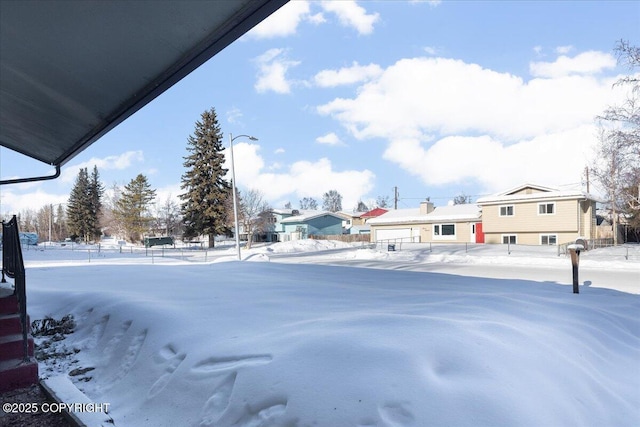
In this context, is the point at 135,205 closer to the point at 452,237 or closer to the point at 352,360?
the point at 452,237

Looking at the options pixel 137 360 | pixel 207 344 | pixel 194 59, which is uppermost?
pixel 194 59

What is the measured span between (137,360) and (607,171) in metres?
34.0

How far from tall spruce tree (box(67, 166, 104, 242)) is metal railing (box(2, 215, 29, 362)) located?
59.2 metres

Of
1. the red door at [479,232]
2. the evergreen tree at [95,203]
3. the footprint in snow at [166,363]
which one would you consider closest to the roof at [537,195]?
the red door at [479,232]

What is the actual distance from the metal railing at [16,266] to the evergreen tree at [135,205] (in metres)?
46.3

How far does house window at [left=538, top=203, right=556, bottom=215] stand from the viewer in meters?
28.8

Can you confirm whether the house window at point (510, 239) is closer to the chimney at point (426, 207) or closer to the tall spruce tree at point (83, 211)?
the chimney at point (426, 207)

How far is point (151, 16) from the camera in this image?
7.43 feet

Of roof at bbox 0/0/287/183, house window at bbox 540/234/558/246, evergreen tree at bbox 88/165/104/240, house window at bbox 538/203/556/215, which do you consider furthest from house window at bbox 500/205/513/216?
evergreen tree at bbox 88/165/104/240

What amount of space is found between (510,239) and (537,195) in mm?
4228

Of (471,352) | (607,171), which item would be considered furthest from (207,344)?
(607,171)

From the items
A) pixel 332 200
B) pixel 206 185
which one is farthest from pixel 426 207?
pixel 332 200

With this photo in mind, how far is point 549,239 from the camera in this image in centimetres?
2947

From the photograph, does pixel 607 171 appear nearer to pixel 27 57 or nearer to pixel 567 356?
pixel 567 356
